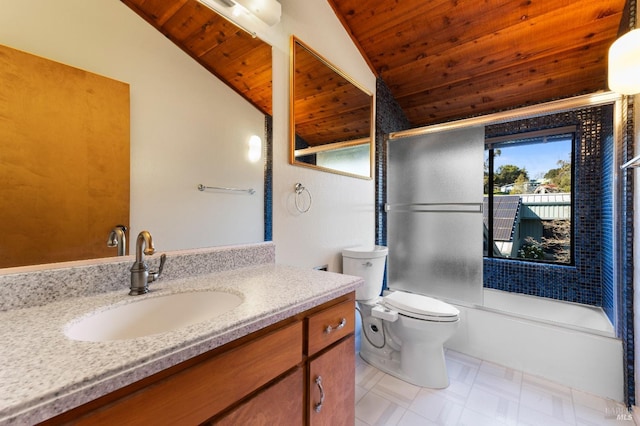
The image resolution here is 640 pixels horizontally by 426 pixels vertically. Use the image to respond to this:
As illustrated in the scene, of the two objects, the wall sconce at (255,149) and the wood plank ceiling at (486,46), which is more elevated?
the wood plank ceiling at (486,46)

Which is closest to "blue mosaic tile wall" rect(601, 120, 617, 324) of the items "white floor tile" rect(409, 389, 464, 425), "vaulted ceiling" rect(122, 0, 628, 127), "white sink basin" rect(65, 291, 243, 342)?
"vaulted ceiling" rect(122, 0, 628, 127)

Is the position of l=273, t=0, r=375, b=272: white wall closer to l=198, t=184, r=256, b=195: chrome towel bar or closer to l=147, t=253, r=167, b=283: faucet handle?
l=198, t=184, r=256, b=195: chrome towel bar

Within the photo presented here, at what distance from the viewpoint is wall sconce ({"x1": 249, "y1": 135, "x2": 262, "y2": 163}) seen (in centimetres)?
141

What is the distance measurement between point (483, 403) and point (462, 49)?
239 centimetres

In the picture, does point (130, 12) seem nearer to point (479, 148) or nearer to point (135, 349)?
point (135, 349)

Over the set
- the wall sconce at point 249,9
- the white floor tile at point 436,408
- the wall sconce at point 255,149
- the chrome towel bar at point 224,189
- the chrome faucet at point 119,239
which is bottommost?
the white floor tile at point 436,408

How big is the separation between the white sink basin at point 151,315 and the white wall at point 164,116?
0.86 feet

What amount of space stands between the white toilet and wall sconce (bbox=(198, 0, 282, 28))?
1451 millimetres

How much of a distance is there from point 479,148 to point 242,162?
5.99 ft

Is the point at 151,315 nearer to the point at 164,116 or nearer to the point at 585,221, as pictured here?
the point at 164,116

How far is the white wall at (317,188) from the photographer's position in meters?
1.55

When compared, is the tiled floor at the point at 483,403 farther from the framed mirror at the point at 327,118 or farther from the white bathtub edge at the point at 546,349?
the framed mirror at the point at 327,118

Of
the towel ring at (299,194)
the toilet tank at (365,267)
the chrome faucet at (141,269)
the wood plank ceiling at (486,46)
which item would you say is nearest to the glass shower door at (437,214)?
the wood plank ceiling at (486,46)

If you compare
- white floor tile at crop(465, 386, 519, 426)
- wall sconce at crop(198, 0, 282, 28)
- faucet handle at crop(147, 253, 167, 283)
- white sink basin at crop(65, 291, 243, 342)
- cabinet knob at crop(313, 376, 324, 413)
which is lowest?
white floor tile at crop(465, 386, 519, 426)
